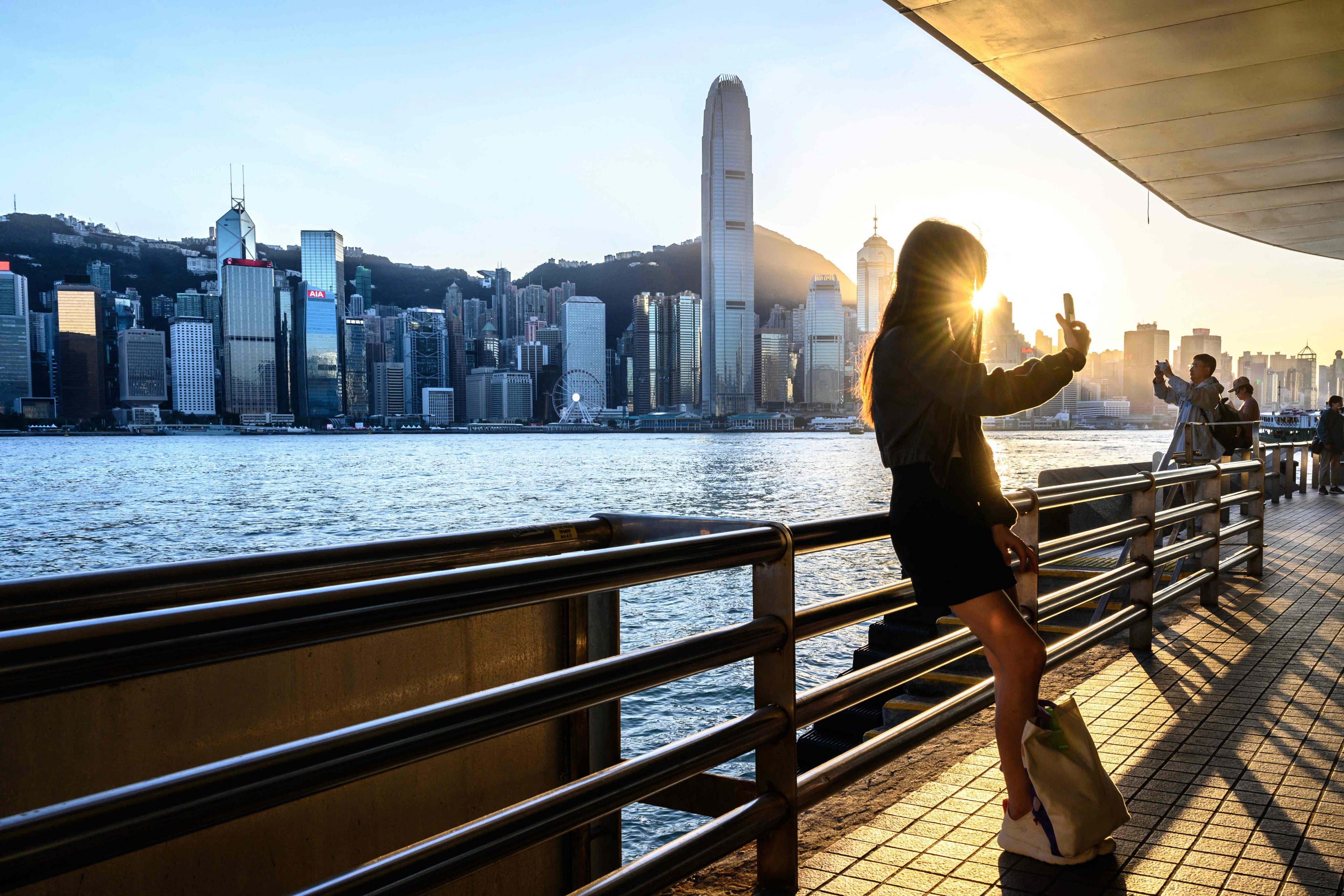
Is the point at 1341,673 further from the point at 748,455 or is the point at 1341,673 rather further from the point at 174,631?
the point at 748,455

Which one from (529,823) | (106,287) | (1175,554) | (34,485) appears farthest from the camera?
(106,287)

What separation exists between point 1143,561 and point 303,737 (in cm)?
450

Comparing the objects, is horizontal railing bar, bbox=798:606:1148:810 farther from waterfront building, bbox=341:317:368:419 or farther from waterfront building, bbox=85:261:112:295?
waterfront building, bbox=341:317:368:419

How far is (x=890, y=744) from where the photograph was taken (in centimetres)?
298

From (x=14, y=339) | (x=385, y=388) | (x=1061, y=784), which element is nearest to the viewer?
(x=1061, y=784)

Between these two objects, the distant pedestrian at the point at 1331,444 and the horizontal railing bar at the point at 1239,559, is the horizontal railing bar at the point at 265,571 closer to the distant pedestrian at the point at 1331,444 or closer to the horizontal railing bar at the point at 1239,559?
the horizontal railing bar at the point at 1239,559

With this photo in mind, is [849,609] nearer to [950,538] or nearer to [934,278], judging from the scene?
[950,538]

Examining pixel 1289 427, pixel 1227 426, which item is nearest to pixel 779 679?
pixel 1227 426

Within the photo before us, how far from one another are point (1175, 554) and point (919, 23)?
3.58 meters

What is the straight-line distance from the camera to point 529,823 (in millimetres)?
1828

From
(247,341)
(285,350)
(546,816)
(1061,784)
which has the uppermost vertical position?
(247,341)

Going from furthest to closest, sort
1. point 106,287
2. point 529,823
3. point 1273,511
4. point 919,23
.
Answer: point 106,287, point 1273,511, point 919,23, point 529,823

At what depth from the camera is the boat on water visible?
25.0 metres

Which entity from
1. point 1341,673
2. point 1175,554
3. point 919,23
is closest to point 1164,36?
point 919,23
